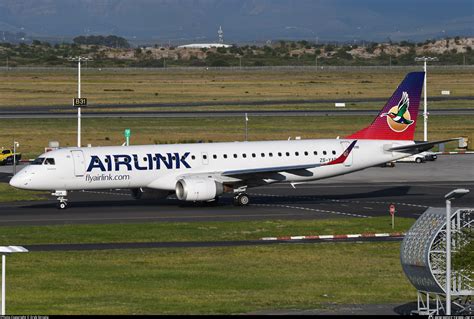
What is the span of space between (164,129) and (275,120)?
14646 mm

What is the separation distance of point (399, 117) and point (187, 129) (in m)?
49.8

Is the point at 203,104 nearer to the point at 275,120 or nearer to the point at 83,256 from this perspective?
the point at 275,120

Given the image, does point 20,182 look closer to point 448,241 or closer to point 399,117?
point 399,117

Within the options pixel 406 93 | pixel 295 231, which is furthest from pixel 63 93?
pixel 295 231

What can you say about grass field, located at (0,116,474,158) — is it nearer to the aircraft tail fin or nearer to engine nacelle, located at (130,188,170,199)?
engine nacelle, located at (130,188,170,199)

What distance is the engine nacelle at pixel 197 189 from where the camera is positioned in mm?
69188

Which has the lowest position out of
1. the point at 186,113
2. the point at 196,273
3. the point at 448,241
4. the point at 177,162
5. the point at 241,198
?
the point at 196,273

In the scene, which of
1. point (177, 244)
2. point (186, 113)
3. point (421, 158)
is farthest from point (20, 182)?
point (186, 113)

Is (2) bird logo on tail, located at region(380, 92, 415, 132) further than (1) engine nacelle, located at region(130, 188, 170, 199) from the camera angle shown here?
Yes

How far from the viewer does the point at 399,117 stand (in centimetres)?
7625

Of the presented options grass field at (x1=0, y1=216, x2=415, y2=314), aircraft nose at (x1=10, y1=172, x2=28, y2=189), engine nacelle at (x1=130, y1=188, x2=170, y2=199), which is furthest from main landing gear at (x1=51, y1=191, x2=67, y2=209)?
grass field at (x1=0, y1=216, x2=415, y2=314)

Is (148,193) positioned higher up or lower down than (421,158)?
lower down

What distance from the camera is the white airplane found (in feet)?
227

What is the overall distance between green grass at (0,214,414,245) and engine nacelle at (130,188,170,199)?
757 centimetres
